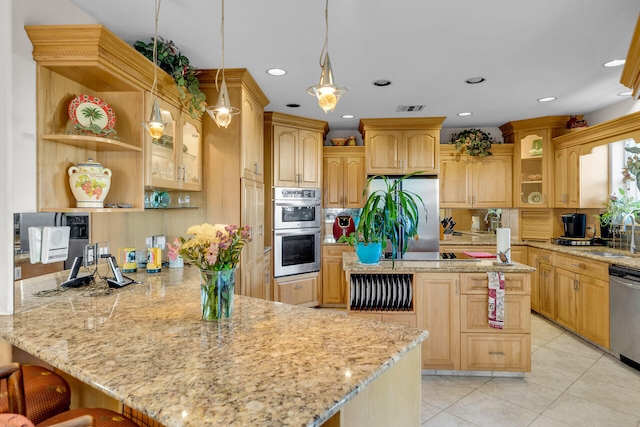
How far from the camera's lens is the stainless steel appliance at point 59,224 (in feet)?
5.59

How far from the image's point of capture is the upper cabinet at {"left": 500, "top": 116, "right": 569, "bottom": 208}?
4.67 metres

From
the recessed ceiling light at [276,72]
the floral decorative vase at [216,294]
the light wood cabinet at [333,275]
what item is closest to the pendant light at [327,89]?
the floral decorative vase at [216,294]

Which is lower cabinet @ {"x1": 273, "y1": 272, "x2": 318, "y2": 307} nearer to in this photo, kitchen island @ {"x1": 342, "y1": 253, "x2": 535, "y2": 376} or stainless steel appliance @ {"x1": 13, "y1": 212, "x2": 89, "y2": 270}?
kitchen island @ {"x1": 342, "y1": 253, "x2": 535, "y2": 376}

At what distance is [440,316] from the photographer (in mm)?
2836

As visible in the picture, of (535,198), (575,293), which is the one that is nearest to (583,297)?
(575,293)

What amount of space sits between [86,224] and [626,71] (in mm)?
3768

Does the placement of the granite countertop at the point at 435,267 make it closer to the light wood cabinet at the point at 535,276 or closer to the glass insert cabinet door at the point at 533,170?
the light wood cabinet at the point at 535,276

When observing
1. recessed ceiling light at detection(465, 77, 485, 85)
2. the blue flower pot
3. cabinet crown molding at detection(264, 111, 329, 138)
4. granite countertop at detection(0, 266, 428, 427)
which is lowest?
granite countertop at detection(0, 266, 428, 427)

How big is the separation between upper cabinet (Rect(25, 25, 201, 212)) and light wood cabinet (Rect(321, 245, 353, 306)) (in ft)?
8.83

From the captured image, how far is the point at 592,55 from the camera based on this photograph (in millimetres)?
2812

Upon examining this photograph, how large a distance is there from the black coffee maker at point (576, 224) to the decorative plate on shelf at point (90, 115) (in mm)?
4780

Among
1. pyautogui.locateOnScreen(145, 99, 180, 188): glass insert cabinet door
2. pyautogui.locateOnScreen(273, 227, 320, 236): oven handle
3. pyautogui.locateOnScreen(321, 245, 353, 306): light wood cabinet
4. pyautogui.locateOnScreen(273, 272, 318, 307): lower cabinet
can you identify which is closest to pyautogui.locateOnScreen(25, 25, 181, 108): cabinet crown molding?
pyautogui.locateOnScreen(145, 99, 180, 188): glass insert cabinet door

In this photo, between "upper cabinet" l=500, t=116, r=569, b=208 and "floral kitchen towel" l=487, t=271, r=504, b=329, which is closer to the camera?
"floral kitchen towel" l=487, t=271, r=504, b=329

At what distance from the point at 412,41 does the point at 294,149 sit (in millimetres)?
2307
